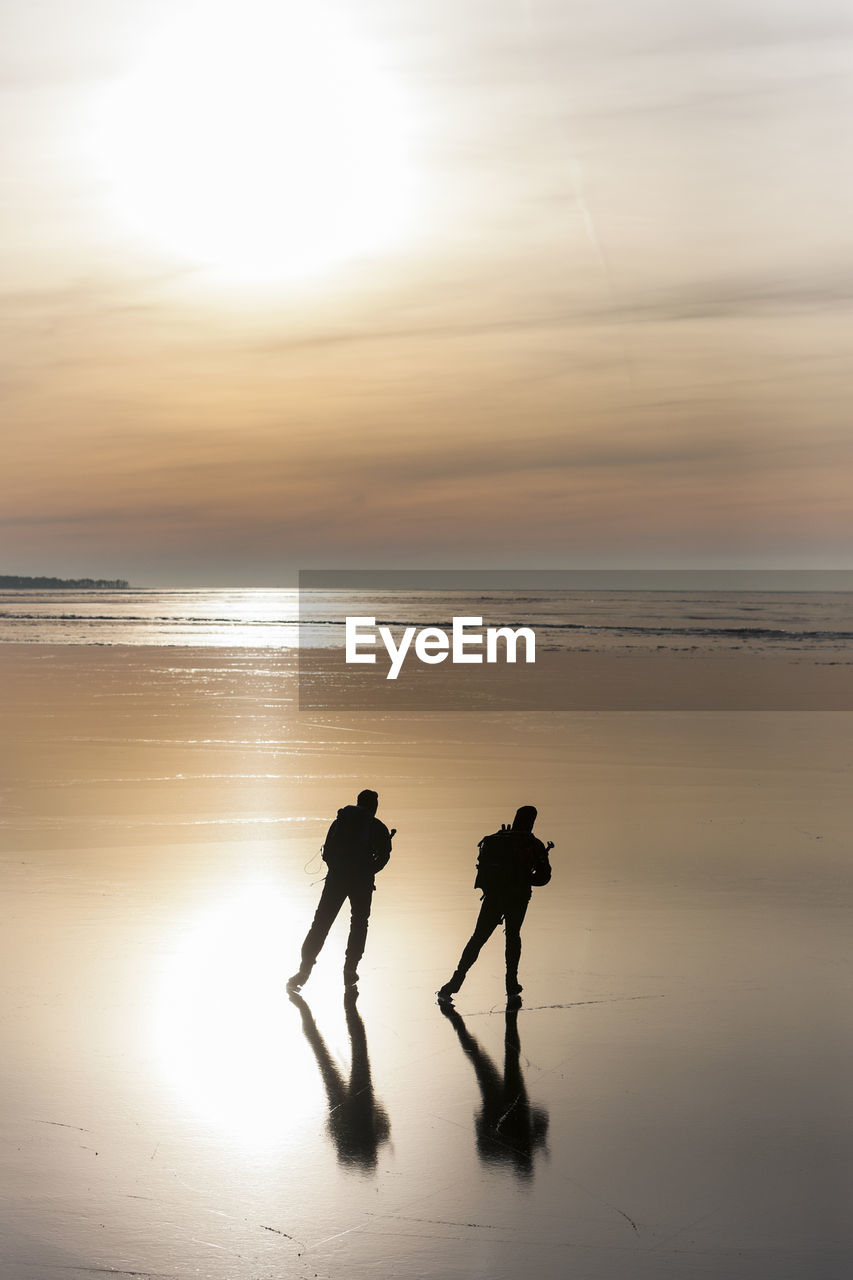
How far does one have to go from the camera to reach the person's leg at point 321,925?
8.60 metres

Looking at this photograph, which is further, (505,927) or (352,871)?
(352,871)

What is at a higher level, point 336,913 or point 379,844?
point 379,844

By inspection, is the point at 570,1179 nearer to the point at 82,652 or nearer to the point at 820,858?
the point at 820,858

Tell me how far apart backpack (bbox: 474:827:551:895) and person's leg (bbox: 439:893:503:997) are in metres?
0.11

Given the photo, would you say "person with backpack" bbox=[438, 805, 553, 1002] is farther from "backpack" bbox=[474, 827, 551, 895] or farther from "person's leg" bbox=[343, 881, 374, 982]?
"person's leg" bbox=[343, 881, 374, 982]

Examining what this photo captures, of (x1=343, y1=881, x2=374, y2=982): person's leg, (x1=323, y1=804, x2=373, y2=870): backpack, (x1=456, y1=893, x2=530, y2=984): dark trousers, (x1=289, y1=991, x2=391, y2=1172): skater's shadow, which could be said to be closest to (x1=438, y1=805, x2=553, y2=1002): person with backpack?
(x1=456, y1=893, x2=530, y2=984): dark trousers

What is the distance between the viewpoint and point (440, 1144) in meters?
6.12

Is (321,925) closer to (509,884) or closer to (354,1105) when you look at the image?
(509,884)

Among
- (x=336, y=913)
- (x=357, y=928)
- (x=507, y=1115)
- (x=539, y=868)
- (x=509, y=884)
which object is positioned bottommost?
(x=507, y=1115)

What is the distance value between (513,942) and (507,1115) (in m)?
1.98

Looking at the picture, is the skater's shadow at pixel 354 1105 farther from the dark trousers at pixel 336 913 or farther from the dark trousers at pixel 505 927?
the dark trousers at pixel 505 927

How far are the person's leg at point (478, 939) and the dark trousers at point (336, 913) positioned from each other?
2.21ft

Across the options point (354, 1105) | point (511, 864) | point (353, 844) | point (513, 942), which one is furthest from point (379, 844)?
point (354, 1105)

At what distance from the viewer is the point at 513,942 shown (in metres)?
8.41
